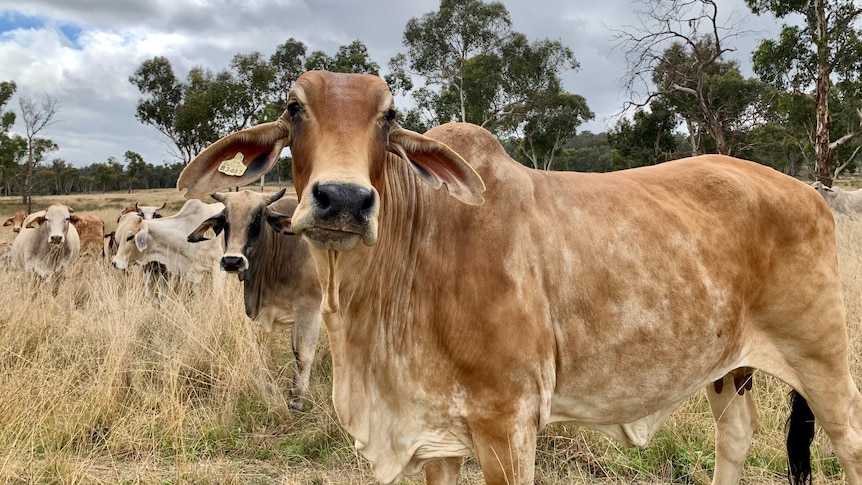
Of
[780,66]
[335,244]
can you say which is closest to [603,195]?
[335,244]

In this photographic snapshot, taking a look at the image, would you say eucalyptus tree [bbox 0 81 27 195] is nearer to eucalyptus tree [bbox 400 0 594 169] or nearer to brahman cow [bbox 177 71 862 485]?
eucalyptus tree [bbox 400 0 594 169]

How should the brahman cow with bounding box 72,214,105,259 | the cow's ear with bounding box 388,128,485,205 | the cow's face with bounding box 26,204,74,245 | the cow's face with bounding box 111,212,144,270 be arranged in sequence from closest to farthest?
the cow's ear with bounding box 388,128,485,205, the cow's face with bounding box 111,212,144,270, the cow's face with bounding box 26,204,74,245, the brahman cow with bounding box 72,214,105,259

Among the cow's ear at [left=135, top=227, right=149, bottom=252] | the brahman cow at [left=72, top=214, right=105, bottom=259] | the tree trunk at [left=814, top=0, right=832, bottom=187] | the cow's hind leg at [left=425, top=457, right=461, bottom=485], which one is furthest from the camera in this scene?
the tree trunk at [left=814, top=0, right=832, bottom=187]

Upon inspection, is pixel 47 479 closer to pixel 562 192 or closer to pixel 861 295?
pixel 562 192

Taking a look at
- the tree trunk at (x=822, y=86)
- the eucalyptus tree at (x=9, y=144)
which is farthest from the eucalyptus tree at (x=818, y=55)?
the eucalyptus tree at (x=9, y=144)

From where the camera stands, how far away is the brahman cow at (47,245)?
11000 millimetres

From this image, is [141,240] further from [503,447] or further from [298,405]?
[503,447]

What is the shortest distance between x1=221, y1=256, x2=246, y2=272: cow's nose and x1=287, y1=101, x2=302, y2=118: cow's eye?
13.0 ft

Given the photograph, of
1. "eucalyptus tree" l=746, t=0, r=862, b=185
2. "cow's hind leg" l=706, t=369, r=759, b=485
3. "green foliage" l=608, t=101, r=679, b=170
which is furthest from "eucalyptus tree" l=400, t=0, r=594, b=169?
"cow's hind leg" l=706, t=369, r=759, b=485

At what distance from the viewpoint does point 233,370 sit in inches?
217

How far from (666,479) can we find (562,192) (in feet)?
7.77

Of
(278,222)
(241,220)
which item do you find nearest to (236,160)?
(278,222)

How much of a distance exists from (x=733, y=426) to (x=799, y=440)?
345 mm

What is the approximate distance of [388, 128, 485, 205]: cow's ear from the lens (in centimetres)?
234
